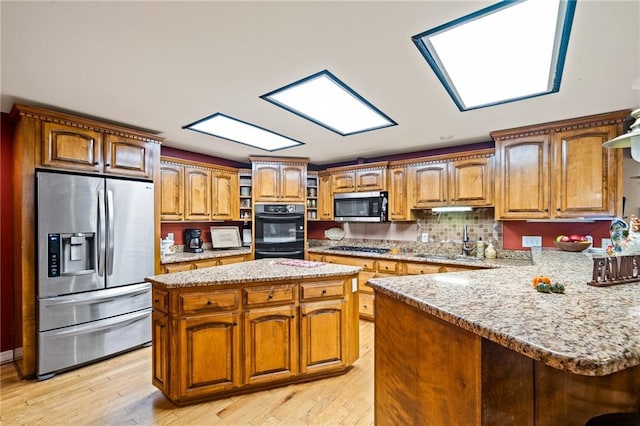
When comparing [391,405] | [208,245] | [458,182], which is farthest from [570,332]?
[208,245]

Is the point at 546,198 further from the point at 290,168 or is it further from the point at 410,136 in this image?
the point at 290,168

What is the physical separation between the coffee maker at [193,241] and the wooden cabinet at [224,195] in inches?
12.3

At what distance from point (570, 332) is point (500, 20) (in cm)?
140

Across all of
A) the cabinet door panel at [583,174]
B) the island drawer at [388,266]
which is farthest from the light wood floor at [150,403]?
the cabinet door panel at [583,174]

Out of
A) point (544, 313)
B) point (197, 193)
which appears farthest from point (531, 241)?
point (197, 193)

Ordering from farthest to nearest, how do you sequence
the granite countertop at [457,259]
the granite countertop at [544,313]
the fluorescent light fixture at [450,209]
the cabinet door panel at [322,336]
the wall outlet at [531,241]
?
the fluorescent light fixture at [450,209] → the wall outlet at [531,241] → the granite countertop at [457,259] → the cabinet door panel at [322,336] → the granite countertop at [544,313]

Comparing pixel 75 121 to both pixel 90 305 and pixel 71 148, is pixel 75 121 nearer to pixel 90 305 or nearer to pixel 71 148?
pixel 71 148

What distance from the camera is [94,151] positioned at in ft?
9.01

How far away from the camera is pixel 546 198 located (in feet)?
9.57

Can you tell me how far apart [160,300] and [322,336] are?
4.03 feet

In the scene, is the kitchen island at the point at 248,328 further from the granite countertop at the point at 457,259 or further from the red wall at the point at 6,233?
the red wall at the point at 6,233

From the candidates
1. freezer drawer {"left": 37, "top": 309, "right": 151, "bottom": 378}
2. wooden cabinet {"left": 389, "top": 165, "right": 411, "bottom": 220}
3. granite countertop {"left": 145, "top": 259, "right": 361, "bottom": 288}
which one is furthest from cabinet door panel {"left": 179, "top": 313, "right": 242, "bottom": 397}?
wooden cabinet {"left": 389, "top": 165, "right": 411, "bottom": 220}

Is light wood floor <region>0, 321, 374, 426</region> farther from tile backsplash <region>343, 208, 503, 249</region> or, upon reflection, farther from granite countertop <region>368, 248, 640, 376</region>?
tile backsplash <region>343, 208, 503, 249</region>

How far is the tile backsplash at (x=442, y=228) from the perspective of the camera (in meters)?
3.62
